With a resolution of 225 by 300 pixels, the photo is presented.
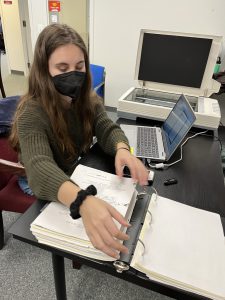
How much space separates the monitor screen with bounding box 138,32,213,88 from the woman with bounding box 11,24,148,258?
0.57m

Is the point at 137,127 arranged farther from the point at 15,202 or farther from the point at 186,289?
the point at 186,289

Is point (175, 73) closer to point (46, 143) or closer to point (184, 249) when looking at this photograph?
point (46, 143)

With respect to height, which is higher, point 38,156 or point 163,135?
point 38,156

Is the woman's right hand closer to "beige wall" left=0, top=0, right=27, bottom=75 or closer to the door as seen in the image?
the door

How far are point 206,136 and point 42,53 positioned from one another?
103cm

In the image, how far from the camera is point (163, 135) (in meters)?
1.31

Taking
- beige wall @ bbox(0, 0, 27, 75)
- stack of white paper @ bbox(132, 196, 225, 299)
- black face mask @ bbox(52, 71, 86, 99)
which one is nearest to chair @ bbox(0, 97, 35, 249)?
black face mask @ bbox(52, 71, 86, 99)

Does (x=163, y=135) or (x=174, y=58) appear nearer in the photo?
(x=163, y=135)

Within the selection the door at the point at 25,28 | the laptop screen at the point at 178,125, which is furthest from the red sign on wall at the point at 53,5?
the laptop screen at the point at 178,125

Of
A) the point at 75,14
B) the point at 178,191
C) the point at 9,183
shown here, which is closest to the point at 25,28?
the point at 75,14

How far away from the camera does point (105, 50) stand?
3008 millimetres

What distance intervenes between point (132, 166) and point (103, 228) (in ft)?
1.18

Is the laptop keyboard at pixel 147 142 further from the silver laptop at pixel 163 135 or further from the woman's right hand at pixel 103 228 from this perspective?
the woman's right hand at pixel 103 228

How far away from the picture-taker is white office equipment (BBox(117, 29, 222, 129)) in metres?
1.42
